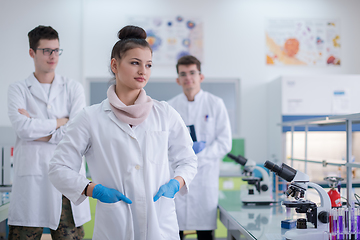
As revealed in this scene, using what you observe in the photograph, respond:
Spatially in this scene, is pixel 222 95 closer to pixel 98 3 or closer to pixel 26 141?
pixel 98 3

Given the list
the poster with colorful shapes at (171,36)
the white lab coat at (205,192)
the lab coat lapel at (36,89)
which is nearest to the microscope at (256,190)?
the white lab coat at (205,192)

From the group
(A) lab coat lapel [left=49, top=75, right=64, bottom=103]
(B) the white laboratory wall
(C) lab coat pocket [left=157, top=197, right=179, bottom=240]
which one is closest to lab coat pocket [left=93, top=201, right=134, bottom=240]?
(C) lab coat pocket [left=157, top=197, right=179, bottom=240]

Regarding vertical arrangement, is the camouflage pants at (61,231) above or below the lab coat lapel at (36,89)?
below

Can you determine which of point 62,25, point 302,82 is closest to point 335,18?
point 302,82

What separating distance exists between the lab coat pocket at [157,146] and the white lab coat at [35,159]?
0.77m

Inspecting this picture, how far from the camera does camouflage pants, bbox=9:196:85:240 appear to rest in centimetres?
189

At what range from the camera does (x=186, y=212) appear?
2430mm

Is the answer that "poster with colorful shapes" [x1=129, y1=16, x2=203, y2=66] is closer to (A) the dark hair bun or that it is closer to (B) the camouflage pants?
(B) the camouflage pants

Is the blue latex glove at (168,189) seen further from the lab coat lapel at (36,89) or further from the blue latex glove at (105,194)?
the lab coat lapel at (36,89)

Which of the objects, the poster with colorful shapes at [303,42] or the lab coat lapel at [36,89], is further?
the poster with colorful shapes at [303,42]

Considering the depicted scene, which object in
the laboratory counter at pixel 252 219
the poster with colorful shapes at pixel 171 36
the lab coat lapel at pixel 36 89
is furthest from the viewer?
the poster with colorful shapes at pixel 171 36

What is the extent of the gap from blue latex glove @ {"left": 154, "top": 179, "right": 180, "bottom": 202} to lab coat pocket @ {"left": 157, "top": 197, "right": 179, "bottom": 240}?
0.04 meters

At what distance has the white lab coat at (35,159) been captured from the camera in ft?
6.16

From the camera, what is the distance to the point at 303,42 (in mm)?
4566
